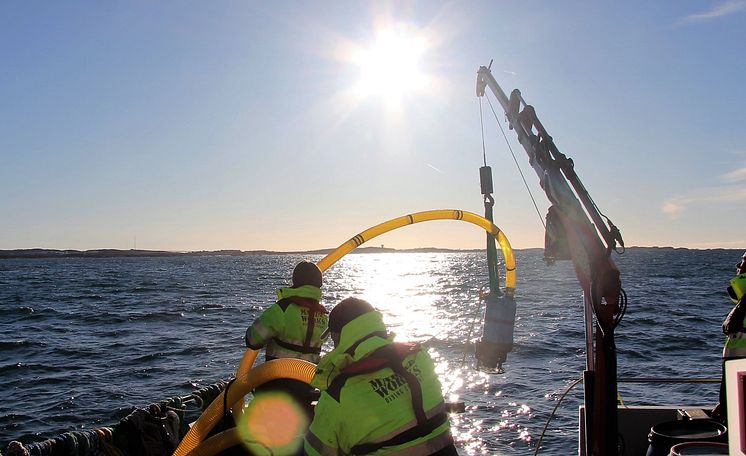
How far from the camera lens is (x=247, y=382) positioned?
6.97 m

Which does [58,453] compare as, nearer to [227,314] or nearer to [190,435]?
[190,435]

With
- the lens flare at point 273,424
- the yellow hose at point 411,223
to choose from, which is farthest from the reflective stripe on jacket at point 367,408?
the yellow hose at point 411,223

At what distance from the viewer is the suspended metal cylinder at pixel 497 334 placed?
9.27 m

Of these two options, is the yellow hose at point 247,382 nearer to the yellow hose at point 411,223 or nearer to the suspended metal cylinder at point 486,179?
the yellow hose at point 411,223

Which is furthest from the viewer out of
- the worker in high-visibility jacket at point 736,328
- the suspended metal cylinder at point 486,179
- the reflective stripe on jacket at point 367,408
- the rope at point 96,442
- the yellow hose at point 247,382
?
the suspended metal cylinder at point 486,179

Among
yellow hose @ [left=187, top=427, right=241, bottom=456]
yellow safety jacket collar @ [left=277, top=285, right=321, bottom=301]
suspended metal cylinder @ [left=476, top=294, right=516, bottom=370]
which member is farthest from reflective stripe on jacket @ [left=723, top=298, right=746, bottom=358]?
yellow hose @ [left=187, top=427, right=241, bottom=456]

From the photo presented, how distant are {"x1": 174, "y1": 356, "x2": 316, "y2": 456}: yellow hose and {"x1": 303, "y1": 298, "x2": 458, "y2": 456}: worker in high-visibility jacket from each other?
2419mm

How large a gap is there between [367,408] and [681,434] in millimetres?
3651

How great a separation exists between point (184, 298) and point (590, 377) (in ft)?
195

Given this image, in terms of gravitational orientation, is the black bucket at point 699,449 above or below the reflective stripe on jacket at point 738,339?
below

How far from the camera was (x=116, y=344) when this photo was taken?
105ft

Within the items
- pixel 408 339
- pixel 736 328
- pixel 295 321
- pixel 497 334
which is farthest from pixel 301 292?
pixel 408 339

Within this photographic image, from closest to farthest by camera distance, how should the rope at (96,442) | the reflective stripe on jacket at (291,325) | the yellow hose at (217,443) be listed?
the rope at (96,442)
the yellow hose at (217,443)
the reflective stripe on jacket at (291,325)

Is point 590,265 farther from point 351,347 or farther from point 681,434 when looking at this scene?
point 351,347
